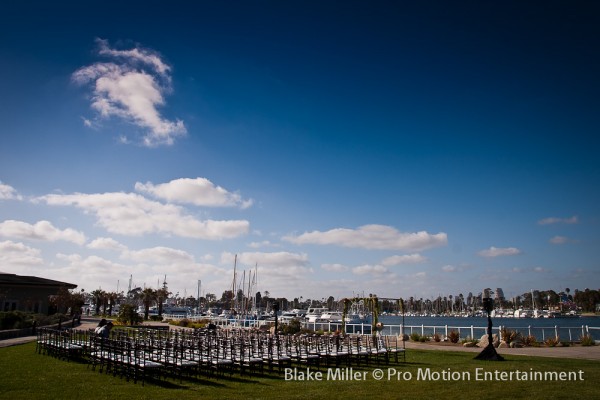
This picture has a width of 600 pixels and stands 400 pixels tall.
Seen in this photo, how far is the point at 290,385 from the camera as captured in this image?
14898 millimetres

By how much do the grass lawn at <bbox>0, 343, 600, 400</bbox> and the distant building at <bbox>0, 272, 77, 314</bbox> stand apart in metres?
38.6

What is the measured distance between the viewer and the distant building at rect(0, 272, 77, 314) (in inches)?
2025

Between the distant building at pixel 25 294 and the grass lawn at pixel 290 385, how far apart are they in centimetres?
3859

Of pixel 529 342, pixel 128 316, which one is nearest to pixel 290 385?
pixel 529 342

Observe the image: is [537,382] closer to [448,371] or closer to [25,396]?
[448,371]

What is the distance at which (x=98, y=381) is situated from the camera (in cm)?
1496

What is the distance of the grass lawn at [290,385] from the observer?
12867mm

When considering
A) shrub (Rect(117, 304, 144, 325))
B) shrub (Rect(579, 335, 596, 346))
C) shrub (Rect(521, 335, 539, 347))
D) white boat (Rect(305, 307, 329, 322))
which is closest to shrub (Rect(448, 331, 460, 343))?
shrub (Rect(521, 335, 539, 347))

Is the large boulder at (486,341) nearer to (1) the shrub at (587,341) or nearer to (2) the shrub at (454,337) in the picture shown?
(2) the shrub at (454,337)

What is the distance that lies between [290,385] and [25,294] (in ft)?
171

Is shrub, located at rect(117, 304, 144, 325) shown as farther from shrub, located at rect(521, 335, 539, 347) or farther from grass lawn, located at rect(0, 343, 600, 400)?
shrub, located at rect(521, 335, 539, 347)

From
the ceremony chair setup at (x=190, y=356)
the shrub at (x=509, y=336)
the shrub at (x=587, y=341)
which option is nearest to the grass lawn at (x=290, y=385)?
the ceremony chair setup at (x=190, y=356)

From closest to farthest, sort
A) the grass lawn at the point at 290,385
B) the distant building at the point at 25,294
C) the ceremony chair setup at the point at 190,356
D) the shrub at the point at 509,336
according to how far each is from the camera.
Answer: the grass lawn at the point at 290,385 → the ceremony chair setup at the point at 190,356 → the shrub at the point at 509,336 → the distant building at the point at 25,294

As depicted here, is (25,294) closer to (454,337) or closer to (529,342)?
(454,337)
